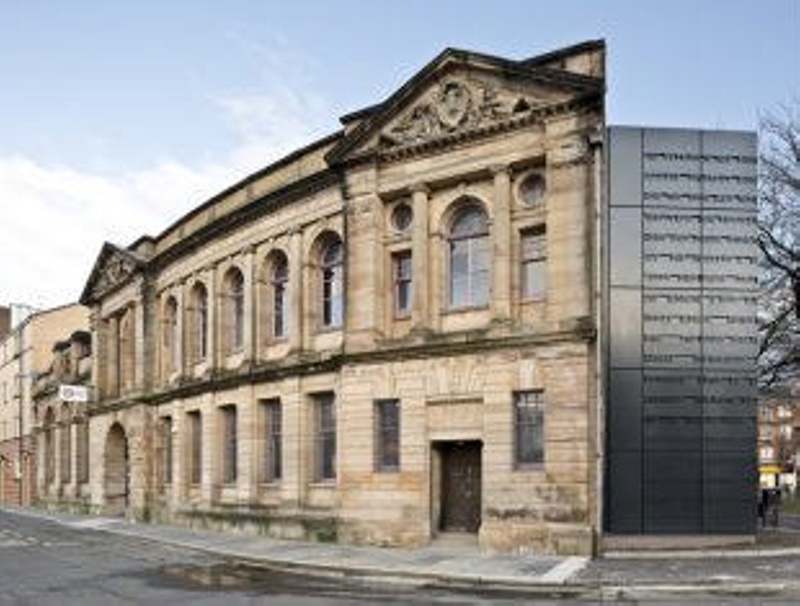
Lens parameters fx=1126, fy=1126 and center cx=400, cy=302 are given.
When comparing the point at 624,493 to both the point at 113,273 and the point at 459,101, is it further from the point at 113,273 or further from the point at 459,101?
the point at 113,273

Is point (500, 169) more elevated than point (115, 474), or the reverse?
point (500, 169)

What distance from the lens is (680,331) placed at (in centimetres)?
2250

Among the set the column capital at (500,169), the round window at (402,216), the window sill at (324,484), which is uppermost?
the column capital at (500,169)

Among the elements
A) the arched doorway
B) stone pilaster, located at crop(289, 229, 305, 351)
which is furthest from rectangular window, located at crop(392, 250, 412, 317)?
the arched doorway

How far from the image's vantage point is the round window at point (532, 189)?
77.1ft

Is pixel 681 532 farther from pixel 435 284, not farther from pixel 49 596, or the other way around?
pixel 49 596

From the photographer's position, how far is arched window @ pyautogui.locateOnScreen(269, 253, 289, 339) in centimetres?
3130

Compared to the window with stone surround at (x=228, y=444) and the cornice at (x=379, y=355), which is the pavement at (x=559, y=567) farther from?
the window with stone surround at (x=228, y=444)

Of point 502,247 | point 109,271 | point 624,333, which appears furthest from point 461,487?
point 109,271

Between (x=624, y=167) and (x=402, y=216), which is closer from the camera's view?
(x=624, y=167)

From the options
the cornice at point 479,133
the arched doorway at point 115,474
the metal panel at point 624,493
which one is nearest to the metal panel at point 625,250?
the cornice at point 479,133

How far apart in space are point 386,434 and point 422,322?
110 inches

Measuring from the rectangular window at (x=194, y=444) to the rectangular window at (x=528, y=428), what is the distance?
1533 centimetres

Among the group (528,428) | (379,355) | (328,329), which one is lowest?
(528,428)
